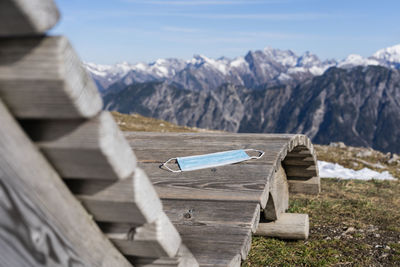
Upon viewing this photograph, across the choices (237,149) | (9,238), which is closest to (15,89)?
(9,238)

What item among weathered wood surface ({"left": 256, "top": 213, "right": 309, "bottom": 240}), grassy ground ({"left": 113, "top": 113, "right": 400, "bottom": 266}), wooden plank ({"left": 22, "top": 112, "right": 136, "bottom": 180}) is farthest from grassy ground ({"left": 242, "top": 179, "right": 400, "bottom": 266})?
wooden plank ({"left": 22, "top": 112, "right": 136, "bottom": 180})

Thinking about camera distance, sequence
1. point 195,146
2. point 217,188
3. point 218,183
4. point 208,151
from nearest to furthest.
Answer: point 217,188, point 218,183, point 208,151, point 195,146

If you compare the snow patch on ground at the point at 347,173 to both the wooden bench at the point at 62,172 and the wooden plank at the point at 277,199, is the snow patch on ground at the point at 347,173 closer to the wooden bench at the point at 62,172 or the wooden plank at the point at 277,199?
the wooden plank at the point at 277,199

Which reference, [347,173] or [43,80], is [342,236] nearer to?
[43,80]

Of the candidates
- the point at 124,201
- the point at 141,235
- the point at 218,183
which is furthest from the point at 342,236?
the point at 124,201

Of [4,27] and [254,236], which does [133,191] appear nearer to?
[4,27]

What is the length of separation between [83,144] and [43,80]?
13.0 inches

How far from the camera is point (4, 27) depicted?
49.6 inches

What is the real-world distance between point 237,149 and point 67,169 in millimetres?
3823

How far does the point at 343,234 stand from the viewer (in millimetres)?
6355

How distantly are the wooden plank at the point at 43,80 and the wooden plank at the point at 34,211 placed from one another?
0.11 meters

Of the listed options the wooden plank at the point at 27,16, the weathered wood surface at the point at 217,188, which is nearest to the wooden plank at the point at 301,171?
the weathered wood surface at the point at 217,188

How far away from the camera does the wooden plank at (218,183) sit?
3716 mm

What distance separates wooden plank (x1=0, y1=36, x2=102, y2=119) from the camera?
1337 mm
